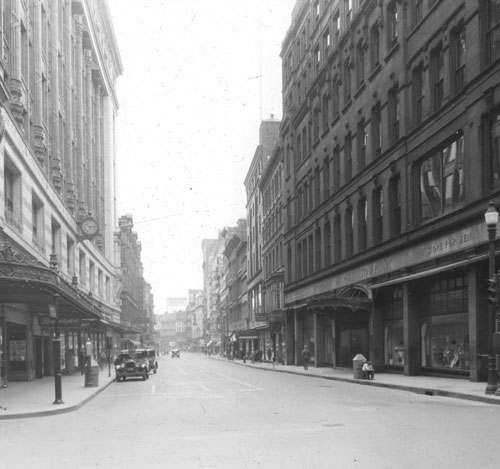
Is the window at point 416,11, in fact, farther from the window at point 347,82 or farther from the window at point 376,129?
the window at point 347,82

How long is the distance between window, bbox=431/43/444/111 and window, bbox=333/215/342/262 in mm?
16131

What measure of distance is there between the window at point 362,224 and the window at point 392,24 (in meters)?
9.01

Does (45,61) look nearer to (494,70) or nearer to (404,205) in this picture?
(404,205)

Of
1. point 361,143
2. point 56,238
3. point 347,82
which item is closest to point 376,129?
point 361,143

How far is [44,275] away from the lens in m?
22.8

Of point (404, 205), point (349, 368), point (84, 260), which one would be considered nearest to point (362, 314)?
point (349, 368)

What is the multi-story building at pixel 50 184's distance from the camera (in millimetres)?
28594

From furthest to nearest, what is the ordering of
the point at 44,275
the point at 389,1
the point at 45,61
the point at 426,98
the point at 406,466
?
the point at 45,61
the point at 389,1
the point at 426,98
the point at 44,275
the point at 406,466

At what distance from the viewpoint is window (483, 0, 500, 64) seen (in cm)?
2592

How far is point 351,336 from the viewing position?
146 ft

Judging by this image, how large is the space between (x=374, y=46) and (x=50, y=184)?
19.9m

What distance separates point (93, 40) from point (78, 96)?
469 inches


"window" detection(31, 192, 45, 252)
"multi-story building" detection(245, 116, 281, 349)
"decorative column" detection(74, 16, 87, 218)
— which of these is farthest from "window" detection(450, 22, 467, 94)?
"multi-story building" detection(245, 116, 281, 349)

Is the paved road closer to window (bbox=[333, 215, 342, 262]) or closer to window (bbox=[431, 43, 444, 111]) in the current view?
window (bbox=[431, 43, 444, 111])
